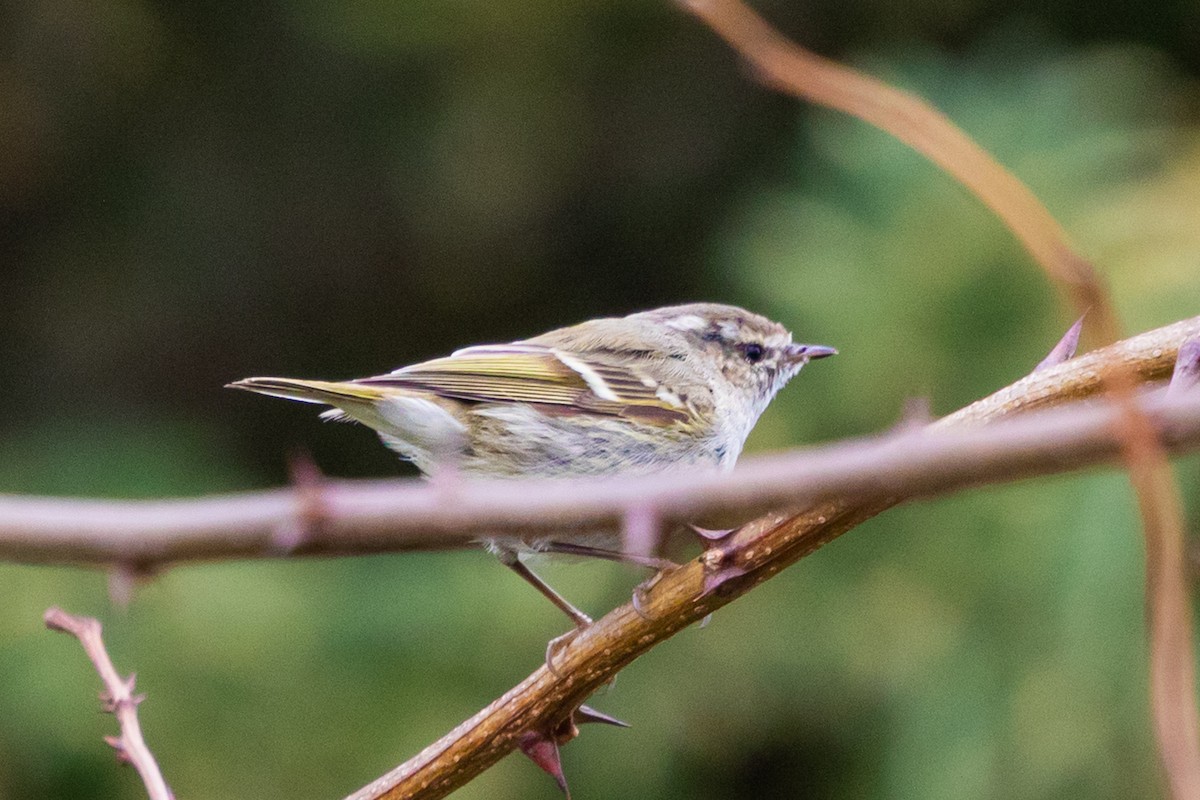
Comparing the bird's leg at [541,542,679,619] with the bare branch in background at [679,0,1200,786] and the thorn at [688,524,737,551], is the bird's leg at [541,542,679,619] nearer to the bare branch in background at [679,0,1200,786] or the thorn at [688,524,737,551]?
the thorn at [688,524,737,551]

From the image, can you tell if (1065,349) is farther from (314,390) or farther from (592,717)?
(314,390)

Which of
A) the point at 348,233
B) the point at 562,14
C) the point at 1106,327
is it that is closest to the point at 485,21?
the point at 562,14

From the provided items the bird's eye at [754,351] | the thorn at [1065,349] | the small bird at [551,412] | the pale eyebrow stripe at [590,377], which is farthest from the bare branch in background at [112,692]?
the bird's eye at [754,351]

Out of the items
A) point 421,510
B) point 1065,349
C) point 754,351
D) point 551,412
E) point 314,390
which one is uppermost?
point 754,351

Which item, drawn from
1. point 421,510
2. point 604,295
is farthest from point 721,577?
point 604,295

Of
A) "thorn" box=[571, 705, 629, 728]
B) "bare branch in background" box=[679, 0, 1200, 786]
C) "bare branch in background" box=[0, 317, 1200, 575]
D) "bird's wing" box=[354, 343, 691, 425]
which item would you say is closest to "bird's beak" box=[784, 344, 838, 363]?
"bird's wing" box=[354, 343, 691, 425]

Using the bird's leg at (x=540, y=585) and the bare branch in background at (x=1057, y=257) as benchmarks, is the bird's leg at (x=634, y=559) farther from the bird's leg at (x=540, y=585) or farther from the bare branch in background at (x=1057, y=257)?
the bare branch in background at (x=1057, y=257)

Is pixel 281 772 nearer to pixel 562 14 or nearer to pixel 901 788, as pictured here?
pixel 901 788

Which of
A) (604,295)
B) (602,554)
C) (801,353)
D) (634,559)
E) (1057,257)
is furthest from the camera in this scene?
(604,295)
